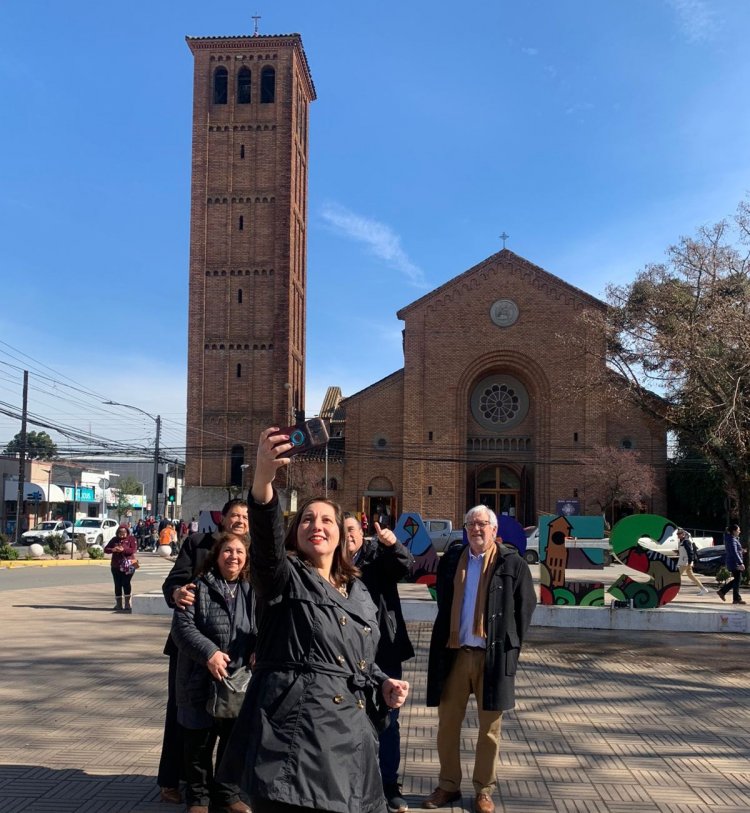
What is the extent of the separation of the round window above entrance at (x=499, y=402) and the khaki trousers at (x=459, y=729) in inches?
1629

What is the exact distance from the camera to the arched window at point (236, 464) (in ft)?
152

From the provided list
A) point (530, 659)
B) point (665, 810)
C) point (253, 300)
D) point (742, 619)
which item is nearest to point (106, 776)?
point (665, 810)

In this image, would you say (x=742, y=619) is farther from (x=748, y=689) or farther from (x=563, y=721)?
(x=563, y=721)

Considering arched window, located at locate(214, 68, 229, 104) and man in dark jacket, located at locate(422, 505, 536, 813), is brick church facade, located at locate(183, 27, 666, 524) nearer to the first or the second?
arched window, located at locate(214, 68, 229, 104)

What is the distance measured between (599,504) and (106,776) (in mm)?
39995

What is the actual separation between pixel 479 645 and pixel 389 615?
67 centimetres

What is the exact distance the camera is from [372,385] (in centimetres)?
4631

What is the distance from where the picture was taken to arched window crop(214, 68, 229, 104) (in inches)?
1917

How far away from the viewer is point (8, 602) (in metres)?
15.8

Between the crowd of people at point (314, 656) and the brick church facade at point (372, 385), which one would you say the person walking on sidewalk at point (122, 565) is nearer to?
the crowd of people at point (314, 656)

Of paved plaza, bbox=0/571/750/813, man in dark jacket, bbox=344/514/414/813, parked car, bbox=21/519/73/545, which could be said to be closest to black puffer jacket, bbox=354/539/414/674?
man in dark jacket, bbox=344/514/414/813

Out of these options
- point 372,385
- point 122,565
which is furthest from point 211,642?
point 372,385

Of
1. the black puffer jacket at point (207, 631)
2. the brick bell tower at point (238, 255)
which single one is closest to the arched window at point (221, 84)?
the brick bell tower at point (238, 255)

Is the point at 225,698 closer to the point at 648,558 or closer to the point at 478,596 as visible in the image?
the point at 478,596
